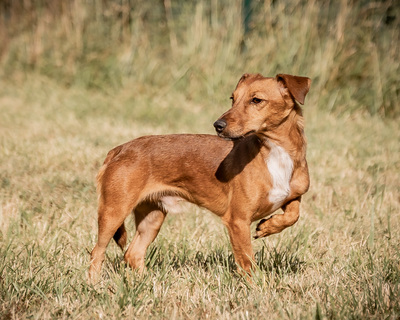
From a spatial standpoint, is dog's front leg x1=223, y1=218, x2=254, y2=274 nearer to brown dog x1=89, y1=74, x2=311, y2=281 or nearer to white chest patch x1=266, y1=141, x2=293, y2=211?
brown dog x1=89, y1=74, x2=311, y2=281

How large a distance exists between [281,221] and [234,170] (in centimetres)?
46

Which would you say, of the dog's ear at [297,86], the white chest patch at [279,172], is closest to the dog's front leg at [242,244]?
the white chest patch at [279,172]

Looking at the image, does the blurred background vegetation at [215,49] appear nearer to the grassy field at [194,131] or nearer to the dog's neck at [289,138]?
the grassy field at [194,131]

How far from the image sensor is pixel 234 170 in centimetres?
402

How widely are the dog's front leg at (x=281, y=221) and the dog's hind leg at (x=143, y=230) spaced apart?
820 millimetres

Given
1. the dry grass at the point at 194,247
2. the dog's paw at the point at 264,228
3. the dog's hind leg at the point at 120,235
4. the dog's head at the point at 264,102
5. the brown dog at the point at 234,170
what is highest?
the dog's head at the point at 264,102

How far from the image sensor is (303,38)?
31.5 feet

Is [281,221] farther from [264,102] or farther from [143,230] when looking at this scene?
[143,230]

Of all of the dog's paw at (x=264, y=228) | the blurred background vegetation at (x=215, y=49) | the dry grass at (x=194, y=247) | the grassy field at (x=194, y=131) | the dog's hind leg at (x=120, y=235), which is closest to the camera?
the dry grass at (x=194, y=247)

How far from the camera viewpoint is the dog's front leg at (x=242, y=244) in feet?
12.5

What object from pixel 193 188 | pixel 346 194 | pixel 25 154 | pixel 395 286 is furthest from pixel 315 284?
pixel 25 154

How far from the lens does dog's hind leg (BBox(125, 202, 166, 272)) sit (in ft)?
14.2

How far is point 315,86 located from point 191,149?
Answer: 230 inches

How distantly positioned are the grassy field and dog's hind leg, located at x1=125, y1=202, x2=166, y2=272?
111 millimetres
